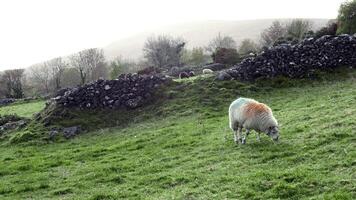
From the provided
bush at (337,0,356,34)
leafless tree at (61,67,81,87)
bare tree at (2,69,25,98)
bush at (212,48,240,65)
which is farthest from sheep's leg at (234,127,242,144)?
leafless tree at (61,67,81,87)

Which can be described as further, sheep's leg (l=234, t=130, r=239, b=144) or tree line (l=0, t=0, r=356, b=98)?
tree line (l=0, t=0, r=356, b=98)

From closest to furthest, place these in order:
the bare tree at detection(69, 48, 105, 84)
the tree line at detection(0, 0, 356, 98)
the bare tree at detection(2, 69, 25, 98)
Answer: the tree line at detection(0, 0, 356, 98), the bare tree at detection(2, 69, 25, 98), the bare tree at detection(69, 48, 105, 84)

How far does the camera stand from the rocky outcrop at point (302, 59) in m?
31.3

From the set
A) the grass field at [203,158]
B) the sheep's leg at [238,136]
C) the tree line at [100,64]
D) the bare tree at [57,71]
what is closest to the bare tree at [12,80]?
the tree line at [100,64]

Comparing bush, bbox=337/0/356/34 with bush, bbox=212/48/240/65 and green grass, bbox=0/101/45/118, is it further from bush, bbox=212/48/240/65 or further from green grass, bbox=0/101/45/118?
green grass, bbox=0/101/45/118

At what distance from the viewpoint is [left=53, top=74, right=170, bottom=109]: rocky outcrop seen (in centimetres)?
3073

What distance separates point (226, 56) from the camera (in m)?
56.0

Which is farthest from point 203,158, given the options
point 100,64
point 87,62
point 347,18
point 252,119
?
point 100,64

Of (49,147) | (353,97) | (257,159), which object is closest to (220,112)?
(353,97)

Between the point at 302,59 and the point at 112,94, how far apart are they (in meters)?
13.5

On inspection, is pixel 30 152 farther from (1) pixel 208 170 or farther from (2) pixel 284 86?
(2) pixel 284 86

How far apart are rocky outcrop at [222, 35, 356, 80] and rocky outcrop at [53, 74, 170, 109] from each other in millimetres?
6496

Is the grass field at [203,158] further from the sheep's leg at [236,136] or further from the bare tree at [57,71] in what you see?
the bare tree at [57,71]

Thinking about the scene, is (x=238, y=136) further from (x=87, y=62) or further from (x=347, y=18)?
(x=87, y=62)
